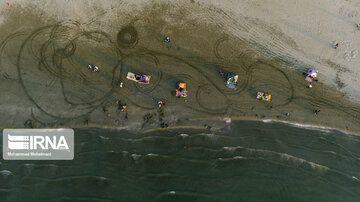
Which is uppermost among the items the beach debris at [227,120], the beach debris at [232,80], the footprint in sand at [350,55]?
the footprint in sand at [350,55]

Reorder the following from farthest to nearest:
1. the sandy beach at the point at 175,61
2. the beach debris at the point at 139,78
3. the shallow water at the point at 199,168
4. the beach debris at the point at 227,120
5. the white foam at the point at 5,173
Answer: the beach debris at the point at 227,120
the sandy beach at the point at 175,61
the beach debris at the point at 139,78
the white foam at the point at 5,173
the shallow water at the point at 199,168

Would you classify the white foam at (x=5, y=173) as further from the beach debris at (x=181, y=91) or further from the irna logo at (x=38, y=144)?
the beach debris at (x=181, y=91)

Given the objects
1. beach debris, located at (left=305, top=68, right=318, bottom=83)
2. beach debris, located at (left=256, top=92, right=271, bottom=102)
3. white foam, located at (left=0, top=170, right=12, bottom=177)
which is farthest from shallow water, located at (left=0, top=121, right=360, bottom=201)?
beach debris, located at (left=305, top=68, right=318, bottom=83)

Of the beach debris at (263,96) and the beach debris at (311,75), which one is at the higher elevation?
the beach debris at (311,75)

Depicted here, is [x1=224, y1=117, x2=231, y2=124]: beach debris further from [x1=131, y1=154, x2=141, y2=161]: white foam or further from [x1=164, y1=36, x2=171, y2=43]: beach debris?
[x1=164, y1=36, x2=171, y2=43]: beach debris

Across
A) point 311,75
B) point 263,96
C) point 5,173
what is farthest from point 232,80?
point 5,173

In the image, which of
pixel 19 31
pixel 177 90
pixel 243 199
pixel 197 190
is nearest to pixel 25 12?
pixel 19 31

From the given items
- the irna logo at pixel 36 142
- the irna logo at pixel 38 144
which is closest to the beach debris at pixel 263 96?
the irna logo at pixel 38 144
